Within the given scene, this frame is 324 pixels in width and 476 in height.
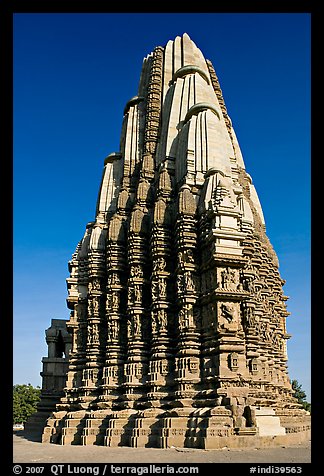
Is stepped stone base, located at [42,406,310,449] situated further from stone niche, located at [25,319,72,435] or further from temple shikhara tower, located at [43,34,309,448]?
stone niche, located at [25,319,72,435]

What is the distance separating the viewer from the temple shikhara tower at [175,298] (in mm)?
15578

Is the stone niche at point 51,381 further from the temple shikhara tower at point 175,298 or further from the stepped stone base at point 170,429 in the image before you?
the stepped stone base at point 170,429

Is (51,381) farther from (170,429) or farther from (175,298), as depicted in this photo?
(170,429)

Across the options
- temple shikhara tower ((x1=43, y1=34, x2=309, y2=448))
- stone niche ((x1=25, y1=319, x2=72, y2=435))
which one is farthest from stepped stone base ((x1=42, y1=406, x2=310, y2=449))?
stone niche ((x1=25, y1=319, x2=72, y2=435))

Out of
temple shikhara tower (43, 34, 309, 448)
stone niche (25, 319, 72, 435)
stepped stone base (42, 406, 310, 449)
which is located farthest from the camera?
stone niche (25, 319, 72, 435)

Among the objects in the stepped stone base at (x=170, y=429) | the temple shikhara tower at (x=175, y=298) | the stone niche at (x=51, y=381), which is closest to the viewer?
the stepped stone base at (x=170, y=429)

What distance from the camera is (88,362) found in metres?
20.3

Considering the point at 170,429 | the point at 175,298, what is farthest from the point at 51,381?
the point at 170,429

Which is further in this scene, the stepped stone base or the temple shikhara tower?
the temple shikhara tower

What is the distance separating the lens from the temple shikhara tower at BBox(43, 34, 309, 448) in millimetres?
15578

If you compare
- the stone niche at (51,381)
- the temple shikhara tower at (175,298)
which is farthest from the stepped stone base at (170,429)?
the stone niche at (51,381)
